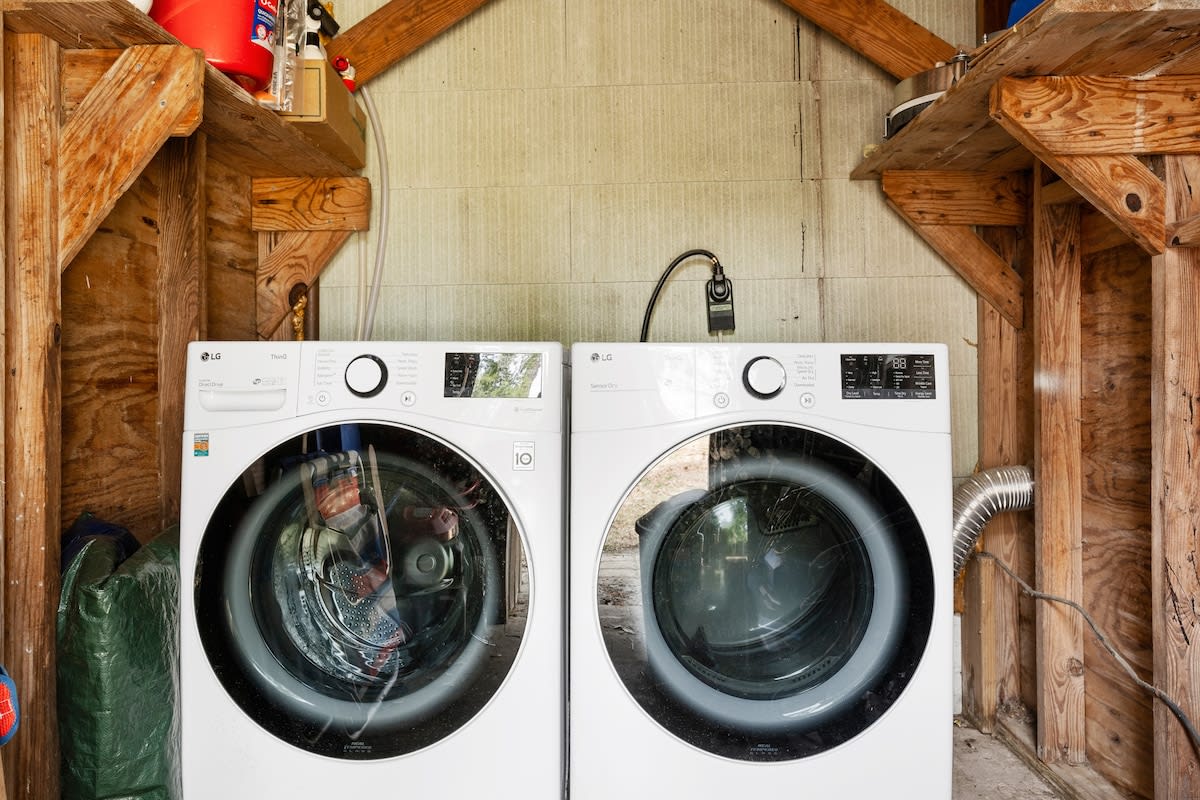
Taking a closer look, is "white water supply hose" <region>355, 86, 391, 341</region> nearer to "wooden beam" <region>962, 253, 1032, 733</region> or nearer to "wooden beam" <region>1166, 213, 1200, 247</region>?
"wooden beam" <region>962, 253, 1032, 733</region>

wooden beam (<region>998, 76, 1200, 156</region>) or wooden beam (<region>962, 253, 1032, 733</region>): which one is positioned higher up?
wooden beam (<region>998, 76, 1200, 156</region>)

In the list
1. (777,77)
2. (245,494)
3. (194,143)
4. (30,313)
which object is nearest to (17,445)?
(30,313)

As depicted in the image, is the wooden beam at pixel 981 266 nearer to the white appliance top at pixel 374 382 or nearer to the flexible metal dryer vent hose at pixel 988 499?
the flexible metal dryer vent hose at pixel 988 499

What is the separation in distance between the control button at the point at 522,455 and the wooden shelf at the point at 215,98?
2.92ft

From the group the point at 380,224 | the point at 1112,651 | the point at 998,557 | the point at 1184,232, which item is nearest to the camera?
the point at 1184,232

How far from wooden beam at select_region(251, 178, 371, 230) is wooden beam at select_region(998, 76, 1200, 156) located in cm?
155

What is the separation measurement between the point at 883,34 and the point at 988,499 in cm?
123

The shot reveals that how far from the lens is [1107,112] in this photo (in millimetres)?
1287

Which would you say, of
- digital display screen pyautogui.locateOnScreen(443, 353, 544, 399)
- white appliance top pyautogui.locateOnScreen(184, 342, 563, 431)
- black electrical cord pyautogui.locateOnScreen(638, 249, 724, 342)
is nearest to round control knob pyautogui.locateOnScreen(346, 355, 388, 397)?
white appliance top pyautogui.locateOnScreen(184, 342, 563, 431)

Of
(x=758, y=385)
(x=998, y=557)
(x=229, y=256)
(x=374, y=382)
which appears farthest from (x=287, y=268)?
(x=998, y=557)

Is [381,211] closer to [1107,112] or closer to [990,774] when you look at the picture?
[1107,112]

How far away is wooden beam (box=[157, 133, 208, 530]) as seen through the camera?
1588 mm

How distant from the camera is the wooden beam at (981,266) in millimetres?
1853

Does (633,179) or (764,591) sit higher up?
(633,179)
